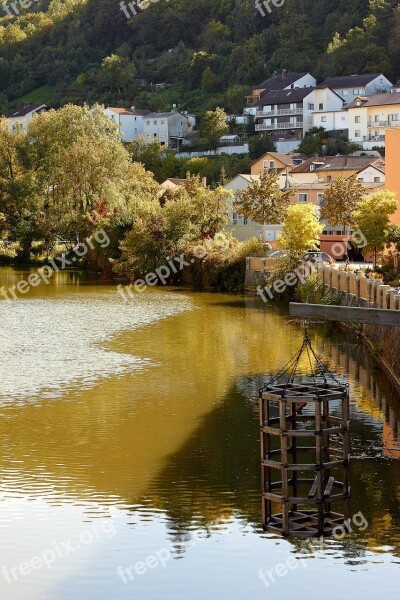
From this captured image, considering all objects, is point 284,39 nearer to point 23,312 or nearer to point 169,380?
point 23,312

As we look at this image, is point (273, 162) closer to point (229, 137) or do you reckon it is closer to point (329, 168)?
point (329, 168)

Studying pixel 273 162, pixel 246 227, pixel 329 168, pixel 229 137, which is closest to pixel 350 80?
pixel 229 137

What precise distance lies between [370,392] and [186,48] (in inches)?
5402

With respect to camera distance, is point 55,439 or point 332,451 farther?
point 55,439

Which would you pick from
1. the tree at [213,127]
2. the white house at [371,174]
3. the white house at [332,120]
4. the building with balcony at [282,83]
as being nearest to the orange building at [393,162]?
the white house at [371,174]

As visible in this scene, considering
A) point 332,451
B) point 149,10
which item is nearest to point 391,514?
point 332,451

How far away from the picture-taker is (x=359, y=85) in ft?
379

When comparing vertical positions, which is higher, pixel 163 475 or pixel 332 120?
pixel 332 120

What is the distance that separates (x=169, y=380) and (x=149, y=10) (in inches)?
5826

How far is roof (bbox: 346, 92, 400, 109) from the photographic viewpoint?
341 feet

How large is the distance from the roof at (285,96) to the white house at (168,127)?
1018 cm

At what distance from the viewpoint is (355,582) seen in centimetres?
1462

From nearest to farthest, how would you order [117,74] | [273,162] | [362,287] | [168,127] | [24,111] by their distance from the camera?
[362,287] < [273,162] < [168,127] < [24,111] < [117,74]

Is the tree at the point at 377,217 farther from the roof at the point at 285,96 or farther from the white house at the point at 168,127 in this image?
the white house at the point at 168,127
